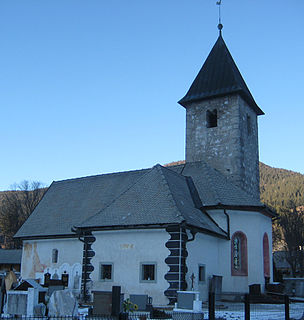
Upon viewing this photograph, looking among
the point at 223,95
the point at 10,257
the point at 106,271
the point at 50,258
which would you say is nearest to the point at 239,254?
the point at 106,271

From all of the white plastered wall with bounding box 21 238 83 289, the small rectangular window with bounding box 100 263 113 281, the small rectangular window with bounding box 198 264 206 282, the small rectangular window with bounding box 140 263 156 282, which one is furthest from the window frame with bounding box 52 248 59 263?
the small rectangular window with bounding box 198 264 206 282

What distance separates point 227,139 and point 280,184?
365 ft

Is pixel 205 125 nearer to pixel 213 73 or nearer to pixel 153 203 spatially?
pixel 213 73

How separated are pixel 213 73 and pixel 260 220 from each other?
13535 millimetres

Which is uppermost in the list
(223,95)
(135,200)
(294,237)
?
(223,95)

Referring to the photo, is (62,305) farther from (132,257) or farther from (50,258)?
(50,258)

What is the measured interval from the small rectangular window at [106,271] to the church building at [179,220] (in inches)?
1.8

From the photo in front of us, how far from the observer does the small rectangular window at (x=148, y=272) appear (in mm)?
19141

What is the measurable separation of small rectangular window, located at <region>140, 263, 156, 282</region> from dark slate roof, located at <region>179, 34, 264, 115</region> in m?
15.5

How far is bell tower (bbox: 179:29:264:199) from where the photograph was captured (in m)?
29.2

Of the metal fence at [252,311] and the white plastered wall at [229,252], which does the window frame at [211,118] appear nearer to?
the white plastered wall at [229,252]

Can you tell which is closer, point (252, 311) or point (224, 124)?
point (252, 311)

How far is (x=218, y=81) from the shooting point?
3177cm

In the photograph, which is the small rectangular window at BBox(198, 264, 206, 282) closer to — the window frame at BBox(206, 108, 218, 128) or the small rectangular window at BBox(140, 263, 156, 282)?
the small rectangular window at BBox(140, 263, 156, 282)
